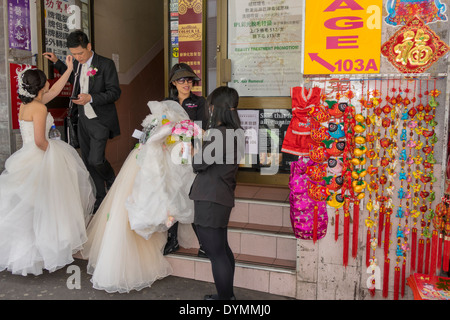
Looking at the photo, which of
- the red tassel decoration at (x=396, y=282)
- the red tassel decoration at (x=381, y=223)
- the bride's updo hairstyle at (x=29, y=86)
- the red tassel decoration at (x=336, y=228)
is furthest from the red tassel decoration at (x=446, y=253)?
the bride's updo hairstyle at (x=29, y=86)

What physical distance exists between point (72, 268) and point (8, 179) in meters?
0.98

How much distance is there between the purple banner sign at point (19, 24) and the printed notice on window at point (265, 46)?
2.23 meters

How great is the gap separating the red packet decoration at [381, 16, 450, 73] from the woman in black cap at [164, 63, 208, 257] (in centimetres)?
159

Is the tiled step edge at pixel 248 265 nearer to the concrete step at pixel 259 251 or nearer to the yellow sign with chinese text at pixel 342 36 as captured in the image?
the concrete step at pixel 259 251

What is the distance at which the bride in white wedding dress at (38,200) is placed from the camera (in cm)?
341

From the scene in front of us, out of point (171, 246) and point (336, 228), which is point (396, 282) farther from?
point (171, 246)

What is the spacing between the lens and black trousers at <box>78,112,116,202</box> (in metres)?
4.09

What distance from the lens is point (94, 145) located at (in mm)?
4094

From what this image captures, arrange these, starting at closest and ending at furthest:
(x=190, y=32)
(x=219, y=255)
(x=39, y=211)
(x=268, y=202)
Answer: (x=219, y=255) < (x=39, y=211) < (x=268, y=202) < (x=190, y=32)

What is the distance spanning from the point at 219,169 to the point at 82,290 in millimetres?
1599

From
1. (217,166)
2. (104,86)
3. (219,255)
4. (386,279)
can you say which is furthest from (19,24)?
(386,279)

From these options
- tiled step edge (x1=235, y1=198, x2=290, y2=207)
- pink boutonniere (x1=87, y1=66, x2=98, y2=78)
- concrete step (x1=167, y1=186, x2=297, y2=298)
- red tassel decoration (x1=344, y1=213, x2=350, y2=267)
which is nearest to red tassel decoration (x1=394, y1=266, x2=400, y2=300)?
red tassel decoration (x1=344, y1=213, x2=350, y2=267)

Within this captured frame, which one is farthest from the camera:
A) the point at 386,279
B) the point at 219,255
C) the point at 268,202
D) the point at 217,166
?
the point at 268,202

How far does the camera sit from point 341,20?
9.41ft
